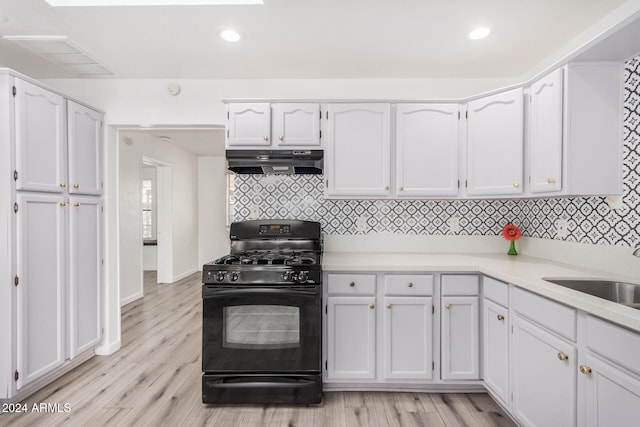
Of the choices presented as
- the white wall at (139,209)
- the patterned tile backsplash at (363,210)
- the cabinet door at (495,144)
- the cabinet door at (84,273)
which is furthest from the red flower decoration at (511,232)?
the white wall at (139,209)

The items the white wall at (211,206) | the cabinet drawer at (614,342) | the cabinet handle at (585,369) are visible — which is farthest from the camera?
the white wall at (211,206)

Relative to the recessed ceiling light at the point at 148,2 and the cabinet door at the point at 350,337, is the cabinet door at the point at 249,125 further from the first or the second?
the cabinet door at the point at 350,337

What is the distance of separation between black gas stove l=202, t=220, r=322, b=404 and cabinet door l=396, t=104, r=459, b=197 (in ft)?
3.50

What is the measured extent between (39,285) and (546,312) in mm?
3084

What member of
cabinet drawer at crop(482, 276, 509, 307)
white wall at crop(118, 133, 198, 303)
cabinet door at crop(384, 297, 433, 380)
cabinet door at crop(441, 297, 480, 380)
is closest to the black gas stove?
cabinet door at crop(384, 297, 433, 380)

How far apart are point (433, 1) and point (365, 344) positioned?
7.06 ft

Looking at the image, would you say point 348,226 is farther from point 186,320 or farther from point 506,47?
point 186,320

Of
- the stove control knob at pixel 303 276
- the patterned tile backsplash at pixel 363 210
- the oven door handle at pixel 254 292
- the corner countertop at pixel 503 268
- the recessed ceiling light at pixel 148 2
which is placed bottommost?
the oven door handle at pixel 254 292

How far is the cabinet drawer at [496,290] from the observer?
1.90 m

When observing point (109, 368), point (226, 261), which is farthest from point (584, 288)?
point (109, 368)

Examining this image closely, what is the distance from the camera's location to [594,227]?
2035 millimetres

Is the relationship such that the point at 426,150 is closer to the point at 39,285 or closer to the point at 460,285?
the point at 460,285

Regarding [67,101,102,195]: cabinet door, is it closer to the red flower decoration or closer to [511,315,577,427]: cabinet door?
[511,315,577,427]: cabinet door

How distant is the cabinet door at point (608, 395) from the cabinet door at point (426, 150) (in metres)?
1.45
